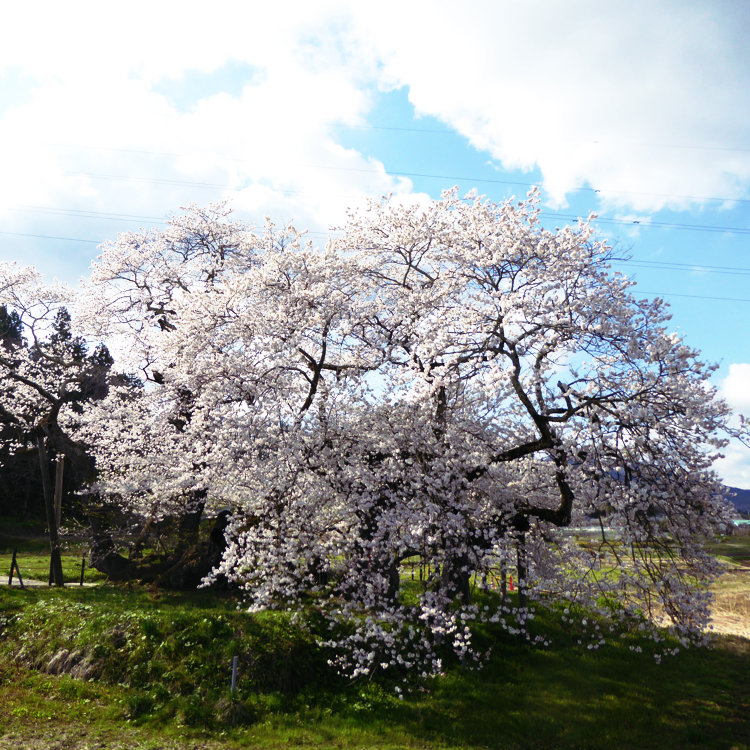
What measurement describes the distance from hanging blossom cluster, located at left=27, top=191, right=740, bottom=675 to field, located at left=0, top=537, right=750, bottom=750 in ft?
3.62

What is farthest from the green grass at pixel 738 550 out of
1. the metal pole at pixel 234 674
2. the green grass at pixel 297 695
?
the metal pole at pixel 234 674

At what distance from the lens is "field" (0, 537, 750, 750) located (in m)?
10.9

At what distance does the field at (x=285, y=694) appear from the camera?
10.9 metres

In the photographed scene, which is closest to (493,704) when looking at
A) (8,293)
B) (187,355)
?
(187,355)

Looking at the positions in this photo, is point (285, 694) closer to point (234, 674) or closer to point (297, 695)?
point (297, 695)

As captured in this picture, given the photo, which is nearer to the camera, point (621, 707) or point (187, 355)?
point (621, 707)

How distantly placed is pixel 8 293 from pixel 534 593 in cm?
2557

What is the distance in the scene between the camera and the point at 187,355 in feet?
53.3

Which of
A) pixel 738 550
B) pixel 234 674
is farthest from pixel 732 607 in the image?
pixel 738 550

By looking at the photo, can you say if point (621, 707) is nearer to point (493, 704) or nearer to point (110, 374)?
point (493, 704)

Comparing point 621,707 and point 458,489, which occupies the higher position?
point 458,489

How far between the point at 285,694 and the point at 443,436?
21.4 ft

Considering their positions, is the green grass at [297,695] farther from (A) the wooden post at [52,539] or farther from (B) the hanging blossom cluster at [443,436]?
(A) the wooden post at [52,539]

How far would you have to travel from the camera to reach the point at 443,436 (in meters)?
12.9
